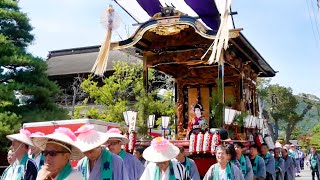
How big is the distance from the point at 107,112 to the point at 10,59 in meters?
6.42

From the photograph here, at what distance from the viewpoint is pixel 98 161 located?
14.6ft

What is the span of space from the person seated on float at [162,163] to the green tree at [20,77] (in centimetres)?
788

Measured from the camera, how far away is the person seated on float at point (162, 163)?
4684 millimetres

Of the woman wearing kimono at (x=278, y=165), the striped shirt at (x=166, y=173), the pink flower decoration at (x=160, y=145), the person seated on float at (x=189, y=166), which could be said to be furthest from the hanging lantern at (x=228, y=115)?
the pink flower decoration at (x=160, y=145)

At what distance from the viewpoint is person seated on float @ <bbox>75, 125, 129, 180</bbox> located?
13.9 feet

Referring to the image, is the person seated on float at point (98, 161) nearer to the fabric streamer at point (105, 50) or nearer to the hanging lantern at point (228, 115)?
the hanging lantern at point (228, 115)

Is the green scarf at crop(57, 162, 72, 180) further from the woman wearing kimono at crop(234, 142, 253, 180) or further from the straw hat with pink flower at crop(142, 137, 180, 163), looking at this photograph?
the woman wearing kimono at crop(234, 142, 253, 180)

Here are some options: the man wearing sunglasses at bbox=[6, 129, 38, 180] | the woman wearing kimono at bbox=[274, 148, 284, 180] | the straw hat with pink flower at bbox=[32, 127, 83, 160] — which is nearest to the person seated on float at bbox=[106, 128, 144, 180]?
the man wearing sunglasses at bbox=[6, 129, 38, 180]

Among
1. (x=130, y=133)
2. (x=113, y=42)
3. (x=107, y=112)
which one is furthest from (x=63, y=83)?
(x=130, y=133)

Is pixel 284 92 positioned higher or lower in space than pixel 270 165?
higher

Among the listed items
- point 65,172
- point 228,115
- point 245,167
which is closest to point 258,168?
point 245,167

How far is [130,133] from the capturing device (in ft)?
32.7

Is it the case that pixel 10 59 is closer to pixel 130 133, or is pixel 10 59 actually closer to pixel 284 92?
pixel 130 133

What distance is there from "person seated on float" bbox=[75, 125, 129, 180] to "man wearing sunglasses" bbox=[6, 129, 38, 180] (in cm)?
50
